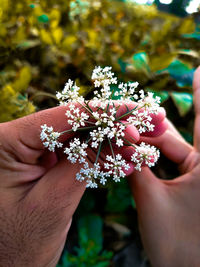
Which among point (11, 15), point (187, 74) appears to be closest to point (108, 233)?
point (187, 74)

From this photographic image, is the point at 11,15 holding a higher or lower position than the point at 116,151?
higher

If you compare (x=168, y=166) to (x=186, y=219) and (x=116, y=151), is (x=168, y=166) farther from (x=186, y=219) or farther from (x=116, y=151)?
(x=116, y=151)

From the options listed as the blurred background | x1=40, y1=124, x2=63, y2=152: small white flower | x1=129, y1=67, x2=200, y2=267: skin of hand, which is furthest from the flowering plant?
the blurred background

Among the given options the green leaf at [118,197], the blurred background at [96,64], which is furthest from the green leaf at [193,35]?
the green leaf at [118,197]

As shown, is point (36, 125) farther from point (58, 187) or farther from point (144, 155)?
point (144, 155)

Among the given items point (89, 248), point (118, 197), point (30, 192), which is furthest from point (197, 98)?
point (89, 248)

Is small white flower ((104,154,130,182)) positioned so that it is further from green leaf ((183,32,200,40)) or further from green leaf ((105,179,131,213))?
green leaf ((183,32,200,40))

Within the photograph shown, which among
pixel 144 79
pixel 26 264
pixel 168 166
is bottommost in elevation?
pixel 168 166

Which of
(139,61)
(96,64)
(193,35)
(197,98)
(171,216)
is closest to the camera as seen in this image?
(171,216)
